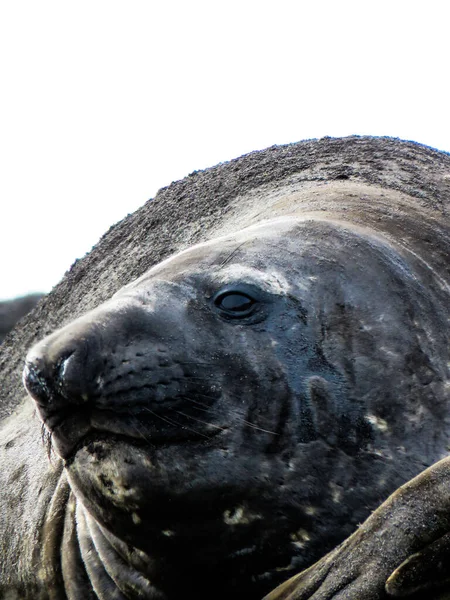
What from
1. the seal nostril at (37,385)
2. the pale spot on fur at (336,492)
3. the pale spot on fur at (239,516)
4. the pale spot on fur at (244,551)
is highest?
the seal nostril at (37,385)

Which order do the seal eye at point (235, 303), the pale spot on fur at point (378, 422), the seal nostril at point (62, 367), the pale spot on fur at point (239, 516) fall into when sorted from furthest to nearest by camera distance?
the seal eye at point (235, 303) < the pale spot on fur at point (378, 422) < the pale spot on fur at point (239, 516) < the seal nostril at point (62, 367)

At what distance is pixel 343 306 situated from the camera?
146 inches

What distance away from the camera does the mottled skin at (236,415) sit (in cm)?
337

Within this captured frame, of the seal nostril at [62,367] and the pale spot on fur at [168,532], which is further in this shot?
the pale spot on fur at [168,532]

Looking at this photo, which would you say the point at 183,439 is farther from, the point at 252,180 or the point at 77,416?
the point at 252,180

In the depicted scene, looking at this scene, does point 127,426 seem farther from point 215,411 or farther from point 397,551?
point 397,551

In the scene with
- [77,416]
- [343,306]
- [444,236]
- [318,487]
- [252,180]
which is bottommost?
[318,487]

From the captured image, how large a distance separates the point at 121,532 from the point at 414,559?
46.5 inches

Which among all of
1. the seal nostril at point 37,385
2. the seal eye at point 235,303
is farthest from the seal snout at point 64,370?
the seal eye at point 235,303

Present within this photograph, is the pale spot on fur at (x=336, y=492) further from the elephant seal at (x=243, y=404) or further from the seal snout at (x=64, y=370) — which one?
the seal snout at (x=64, y=370)

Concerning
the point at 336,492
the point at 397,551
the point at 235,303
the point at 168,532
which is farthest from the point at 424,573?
the point at 235,303

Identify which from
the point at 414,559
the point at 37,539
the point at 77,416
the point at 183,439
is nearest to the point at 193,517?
the point at 183,439

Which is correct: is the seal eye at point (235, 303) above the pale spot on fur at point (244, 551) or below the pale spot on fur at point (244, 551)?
above

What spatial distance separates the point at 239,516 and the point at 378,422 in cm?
57
